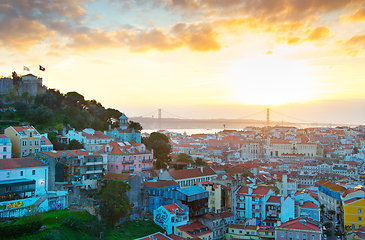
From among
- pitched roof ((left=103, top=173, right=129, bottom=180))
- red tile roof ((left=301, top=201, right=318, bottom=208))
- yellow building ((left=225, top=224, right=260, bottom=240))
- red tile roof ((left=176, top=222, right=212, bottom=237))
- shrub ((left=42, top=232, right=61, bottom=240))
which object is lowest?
yellow building ((left=225, top=224, right=260, bottom=240))

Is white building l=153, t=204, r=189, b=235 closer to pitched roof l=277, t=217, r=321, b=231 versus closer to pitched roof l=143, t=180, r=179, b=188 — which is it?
pitched roof l=143, t=180, r=179, b=188

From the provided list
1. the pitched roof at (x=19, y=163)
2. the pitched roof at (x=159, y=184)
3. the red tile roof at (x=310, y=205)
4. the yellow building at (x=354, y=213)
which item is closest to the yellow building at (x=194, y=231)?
the pitched roof at (x=159, y=184)

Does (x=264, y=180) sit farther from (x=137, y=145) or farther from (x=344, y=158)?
(x=344, y=158)

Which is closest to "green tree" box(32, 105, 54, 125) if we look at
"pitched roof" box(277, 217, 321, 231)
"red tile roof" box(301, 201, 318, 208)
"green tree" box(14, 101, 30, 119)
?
"green tree" box(14, 101, 30, 119)

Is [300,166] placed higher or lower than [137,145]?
lower

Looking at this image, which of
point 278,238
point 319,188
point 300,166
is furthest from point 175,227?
point 300,166

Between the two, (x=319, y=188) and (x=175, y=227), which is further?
(x=319, y=188)
